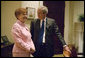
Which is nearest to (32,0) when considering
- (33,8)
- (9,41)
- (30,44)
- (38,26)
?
(33,8)

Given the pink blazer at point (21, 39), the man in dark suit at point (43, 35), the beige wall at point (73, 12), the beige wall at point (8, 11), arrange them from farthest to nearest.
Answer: the beige wall at point (8, 11)
the beige wall at point (73, 12)
the man in dark suit at point (43, 35)
the pink blazer at point (21, 39)

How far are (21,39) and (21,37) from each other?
1 cm

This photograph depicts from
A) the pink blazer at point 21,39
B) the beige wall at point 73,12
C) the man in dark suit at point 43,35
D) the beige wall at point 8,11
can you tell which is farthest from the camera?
the beige wall at point 8,11

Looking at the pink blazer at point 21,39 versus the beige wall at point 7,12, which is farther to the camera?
the beige wall at point 7,12

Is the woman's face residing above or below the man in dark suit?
above

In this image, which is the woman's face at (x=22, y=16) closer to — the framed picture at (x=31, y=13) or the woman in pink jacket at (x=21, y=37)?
the woman in pink jacket at (x=21, y=37)

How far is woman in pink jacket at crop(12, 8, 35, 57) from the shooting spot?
1.13m

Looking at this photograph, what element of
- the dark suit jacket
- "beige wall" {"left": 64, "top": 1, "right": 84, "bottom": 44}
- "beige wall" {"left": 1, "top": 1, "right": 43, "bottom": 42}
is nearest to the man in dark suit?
the dark suit jacket

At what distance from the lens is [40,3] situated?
2.89 meters

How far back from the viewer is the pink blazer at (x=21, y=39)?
1.13 m

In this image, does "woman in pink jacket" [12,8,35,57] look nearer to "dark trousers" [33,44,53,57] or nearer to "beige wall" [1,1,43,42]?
"dark trousers" [33,44,53,57]

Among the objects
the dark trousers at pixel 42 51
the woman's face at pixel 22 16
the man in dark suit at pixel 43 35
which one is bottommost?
the dark trousers at pixel 42 51

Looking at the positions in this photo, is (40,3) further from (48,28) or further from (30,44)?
(30,44)

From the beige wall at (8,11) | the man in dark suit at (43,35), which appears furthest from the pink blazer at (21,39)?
the beige wall at (8,11)
